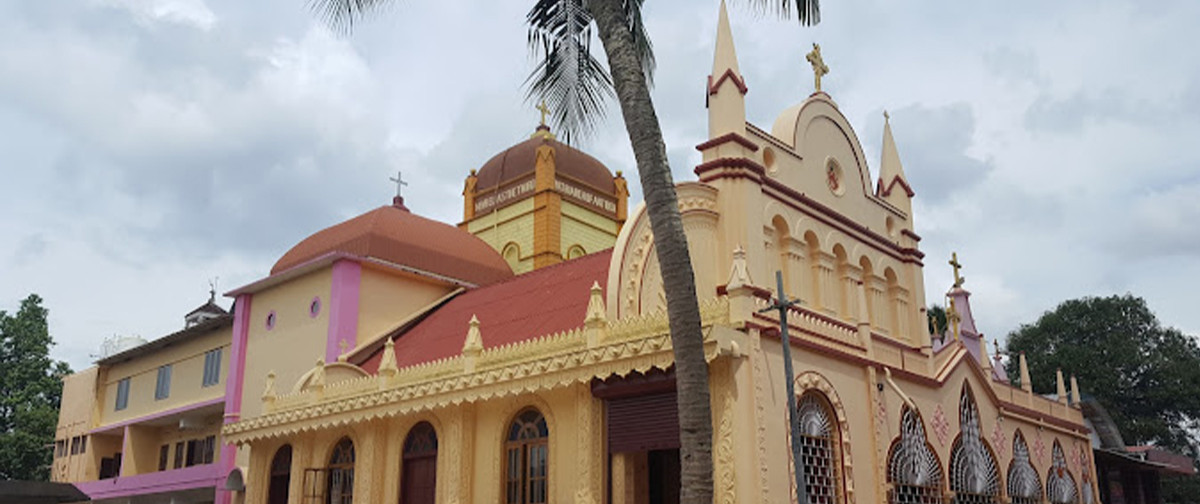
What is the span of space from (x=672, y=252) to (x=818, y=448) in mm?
6127

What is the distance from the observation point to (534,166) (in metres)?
31.5

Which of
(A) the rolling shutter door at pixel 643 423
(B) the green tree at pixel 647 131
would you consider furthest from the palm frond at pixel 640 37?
(A) the rolling shutter door at pixel 643 423

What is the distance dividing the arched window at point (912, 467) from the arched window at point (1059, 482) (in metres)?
5.58

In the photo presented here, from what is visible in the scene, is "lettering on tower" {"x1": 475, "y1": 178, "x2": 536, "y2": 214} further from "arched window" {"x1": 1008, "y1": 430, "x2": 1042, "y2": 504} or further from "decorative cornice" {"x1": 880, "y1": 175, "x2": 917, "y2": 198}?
"arched window" {"x1": 1008, "y1": 430, "x2": 1042, "y2": 504}

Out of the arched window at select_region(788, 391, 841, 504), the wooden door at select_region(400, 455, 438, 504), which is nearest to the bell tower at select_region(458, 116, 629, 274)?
the wooden door at select_region(400, 455, 438, 504)

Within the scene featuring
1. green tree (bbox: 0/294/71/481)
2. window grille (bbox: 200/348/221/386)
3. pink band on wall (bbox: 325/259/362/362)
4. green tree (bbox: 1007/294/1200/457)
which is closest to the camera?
pink band on wall (bbox: 325/259/362/362)

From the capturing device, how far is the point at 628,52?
36.7 ft

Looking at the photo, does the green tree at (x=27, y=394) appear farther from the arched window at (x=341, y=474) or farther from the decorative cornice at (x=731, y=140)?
the decorative cornice at (x=731, y=140)

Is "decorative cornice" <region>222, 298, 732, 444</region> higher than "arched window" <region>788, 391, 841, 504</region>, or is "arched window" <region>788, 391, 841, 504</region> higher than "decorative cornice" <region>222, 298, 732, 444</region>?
"decorative cornice" <region>222, 298, 732, 444</region>

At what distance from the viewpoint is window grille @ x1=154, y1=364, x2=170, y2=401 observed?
3077 cm

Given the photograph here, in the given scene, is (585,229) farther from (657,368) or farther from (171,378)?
(657,368)

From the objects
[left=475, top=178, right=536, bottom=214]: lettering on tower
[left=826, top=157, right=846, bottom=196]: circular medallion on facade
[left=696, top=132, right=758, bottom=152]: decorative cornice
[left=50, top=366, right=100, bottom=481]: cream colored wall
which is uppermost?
[left=475, top=178, right=536, bottom=214]: lettering on tower

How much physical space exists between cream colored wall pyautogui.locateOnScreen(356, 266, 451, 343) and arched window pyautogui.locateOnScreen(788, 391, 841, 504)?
12308 millimetres

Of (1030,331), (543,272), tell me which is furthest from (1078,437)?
(1030,331)
